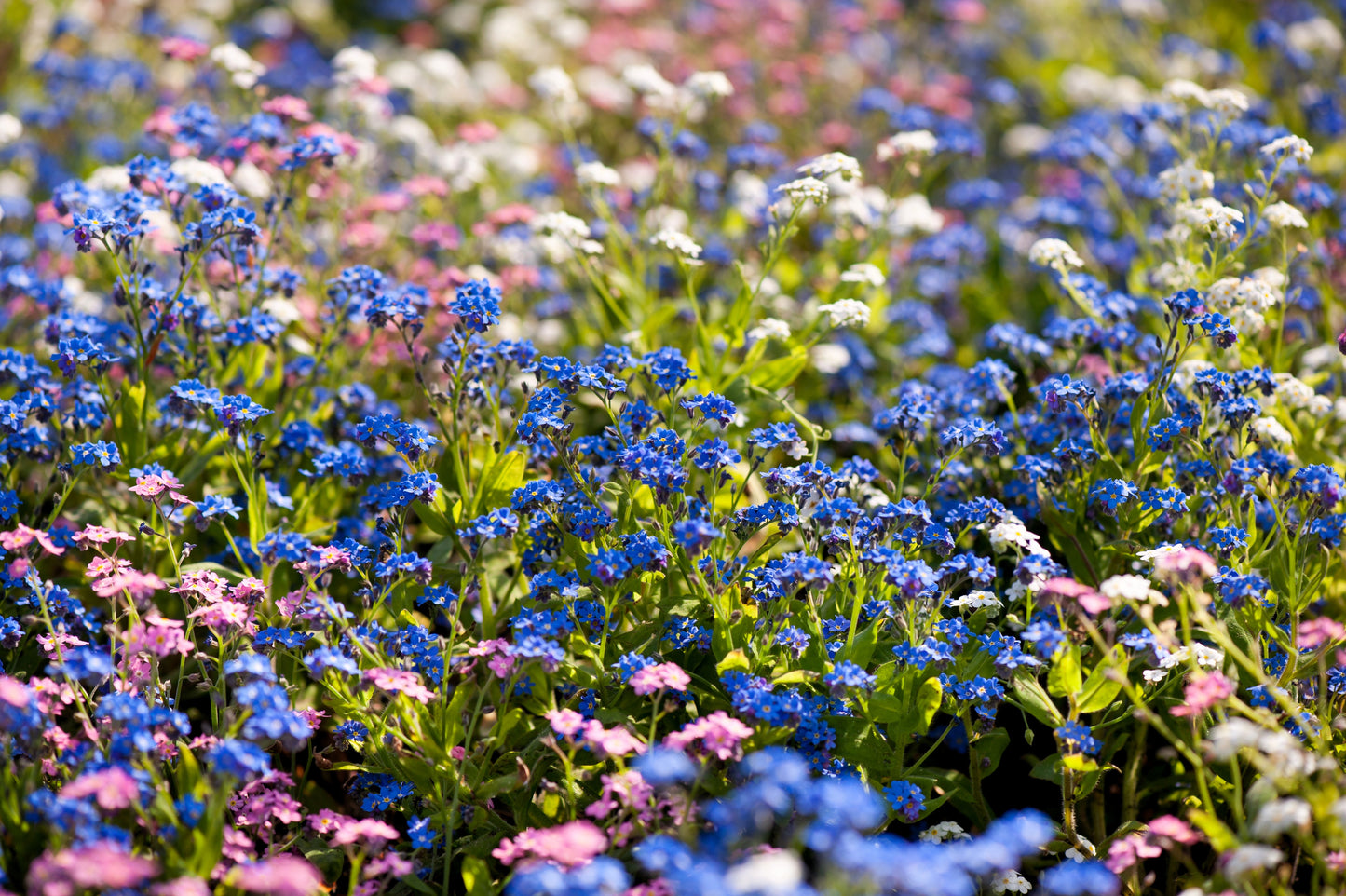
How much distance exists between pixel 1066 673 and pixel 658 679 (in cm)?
162

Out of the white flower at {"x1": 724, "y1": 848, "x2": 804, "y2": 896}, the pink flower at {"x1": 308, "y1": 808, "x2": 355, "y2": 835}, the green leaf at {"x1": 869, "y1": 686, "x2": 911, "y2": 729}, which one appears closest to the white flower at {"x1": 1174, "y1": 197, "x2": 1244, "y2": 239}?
the green leaf at {"x1": 869, "y1": 686, "x2": 911, "y2": 729}

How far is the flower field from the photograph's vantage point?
12.8 ft

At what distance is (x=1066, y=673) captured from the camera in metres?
4.42

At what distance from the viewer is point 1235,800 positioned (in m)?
3.92

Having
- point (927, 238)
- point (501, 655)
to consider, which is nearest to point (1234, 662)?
point (501, 655)

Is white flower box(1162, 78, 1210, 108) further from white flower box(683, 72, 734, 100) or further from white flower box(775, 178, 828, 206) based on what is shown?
white flower box(683, 72, 734, 100)

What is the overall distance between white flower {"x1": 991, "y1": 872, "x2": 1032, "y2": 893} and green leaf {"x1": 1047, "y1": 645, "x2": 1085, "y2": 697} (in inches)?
28.8

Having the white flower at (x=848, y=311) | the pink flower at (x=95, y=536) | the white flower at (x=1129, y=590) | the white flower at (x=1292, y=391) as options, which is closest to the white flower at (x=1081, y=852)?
the white flower at (x=1129, y=590)

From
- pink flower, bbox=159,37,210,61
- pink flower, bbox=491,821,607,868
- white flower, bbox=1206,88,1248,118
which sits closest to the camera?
pink flower, bbox=491,821,607,868

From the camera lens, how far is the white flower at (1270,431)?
492 centimetres

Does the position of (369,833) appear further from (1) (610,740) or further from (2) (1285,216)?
(2) (1285,216)

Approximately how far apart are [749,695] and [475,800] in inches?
48.2

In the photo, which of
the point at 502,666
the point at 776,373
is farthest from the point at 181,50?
the point at 502,666

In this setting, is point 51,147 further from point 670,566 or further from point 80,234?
point 670,566
